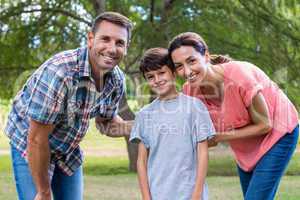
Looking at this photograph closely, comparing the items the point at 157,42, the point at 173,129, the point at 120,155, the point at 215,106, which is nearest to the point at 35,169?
the point at 173,129

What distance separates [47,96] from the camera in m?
3.05

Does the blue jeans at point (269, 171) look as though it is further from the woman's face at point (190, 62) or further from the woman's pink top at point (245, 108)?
the woman's face at point (190, 62)

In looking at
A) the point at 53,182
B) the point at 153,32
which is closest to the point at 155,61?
the point at 53,182

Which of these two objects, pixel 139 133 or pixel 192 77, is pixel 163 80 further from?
pixel 139 133

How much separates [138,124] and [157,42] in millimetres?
9312

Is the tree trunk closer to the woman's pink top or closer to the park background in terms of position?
the park background

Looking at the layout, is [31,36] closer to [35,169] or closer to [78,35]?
[78,35]

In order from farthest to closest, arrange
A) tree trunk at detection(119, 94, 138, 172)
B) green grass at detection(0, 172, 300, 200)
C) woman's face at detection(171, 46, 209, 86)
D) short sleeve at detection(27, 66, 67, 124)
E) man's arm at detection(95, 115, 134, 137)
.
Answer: tree trunk at detection(119, 94, 138, 172) < green grass at detection(0, 172, 300, 200) < man's arm at detection(95, 115, 134, 137) < woman's face at detection(171, 46, 209, 86) < short sleeve at detection(27, 66, 67, 124)

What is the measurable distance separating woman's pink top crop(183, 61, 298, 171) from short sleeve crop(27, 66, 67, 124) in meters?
0.79

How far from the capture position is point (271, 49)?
1233cm

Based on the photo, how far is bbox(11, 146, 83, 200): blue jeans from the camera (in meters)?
3.29

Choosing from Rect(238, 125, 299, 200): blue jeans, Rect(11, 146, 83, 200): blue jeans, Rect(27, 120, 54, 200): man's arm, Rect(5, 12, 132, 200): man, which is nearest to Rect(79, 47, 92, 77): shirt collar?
Rect(5, 12, 132, 200): man

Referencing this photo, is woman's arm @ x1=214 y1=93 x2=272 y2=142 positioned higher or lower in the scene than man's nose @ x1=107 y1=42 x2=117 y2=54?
lower

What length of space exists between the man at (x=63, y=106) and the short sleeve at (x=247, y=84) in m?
0.65
